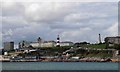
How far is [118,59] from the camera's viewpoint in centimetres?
19638

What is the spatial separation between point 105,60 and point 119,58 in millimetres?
6067

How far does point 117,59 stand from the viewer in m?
197

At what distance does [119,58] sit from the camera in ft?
655

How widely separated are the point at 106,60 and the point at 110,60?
1.79 m

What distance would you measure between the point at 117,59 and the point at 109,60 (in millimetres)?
4310

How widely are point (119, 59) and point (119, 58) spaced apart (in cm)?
467

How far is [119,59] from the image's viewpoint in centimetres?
19512

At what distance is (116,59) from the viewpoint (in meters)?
198

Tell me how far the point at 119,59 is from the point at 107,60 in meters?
6.27

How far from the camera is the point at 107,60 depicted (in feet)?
654

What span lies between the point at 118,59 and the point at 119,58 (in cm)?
349

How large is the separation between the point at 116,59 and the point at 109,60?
11.9ft

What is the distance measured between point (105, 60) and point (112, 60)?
3.10m

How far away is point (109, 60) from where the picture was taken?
7869 inches
